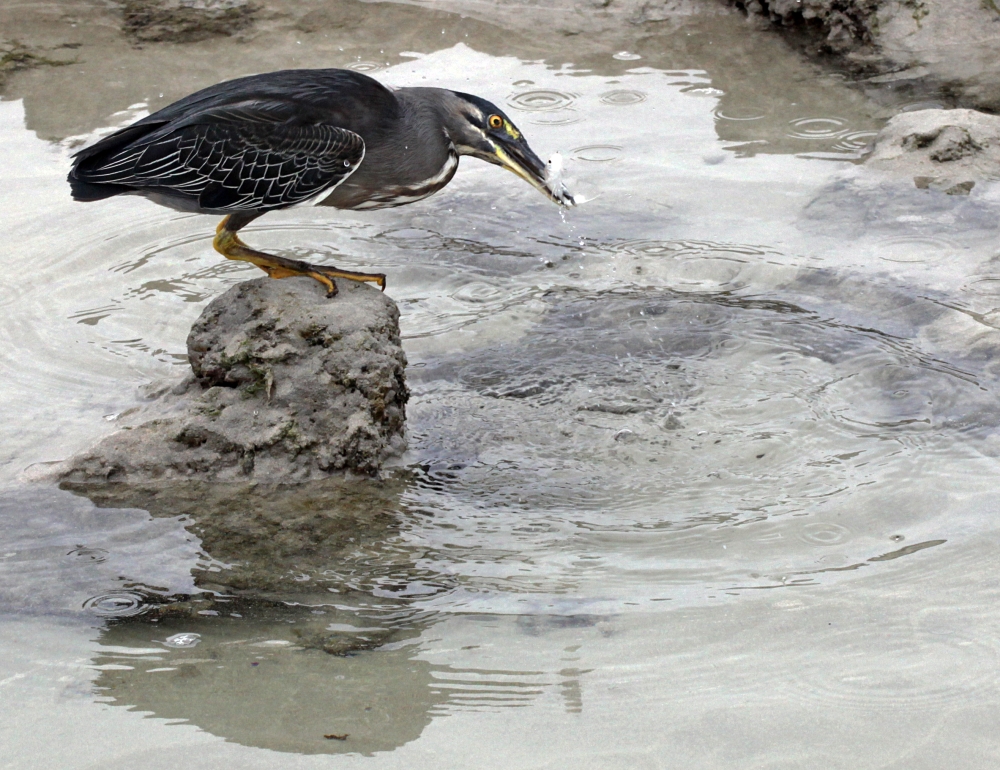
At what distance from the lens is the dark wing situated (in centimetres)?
450

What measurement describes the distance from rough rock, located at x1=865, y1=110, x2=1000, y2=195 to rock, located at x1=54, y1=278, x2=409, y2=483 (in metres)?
3.71

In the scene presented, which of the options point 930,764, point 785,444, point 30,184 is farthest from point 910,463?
point 30,184

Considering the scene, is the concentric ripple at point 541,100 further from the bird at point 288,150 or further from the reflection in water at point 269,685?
the reflection in water at point 269,685

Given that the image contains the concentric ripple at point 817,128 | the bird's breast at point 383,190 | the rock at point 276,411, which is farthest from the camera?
the concentric ripple at point 817,128

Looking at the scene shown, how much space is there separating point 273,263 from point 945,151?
408 centimetres

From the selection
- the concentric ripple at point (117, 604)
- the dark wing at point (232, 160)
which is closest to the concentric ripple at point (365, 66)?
the dark wing at point (232, 160)

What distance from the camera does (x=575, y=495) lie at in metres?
4.25

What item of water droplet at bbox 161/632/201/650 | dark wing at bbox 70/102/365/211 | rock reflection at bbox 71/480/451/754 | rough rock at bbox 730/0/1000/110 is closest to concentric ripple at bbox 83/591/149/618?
rock reflection at bbox 71/480/451/754

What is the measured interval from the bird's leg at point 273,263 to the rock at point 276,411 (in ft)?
0.62

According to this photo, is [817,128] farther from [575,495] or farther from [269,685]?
[269,685]

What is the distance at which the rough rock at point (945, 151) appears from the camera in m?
6.53

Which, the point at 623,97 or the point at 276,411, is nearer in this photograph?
the point at 276,411

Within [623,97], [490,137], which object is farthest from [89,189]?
[623,97]

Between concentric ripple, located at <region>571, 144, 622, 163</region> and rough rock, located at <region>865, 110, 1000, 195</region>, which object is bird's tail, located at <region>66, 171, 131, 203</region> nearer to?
concentric ripple, located at <region>571, 144, 622, 163</region>
